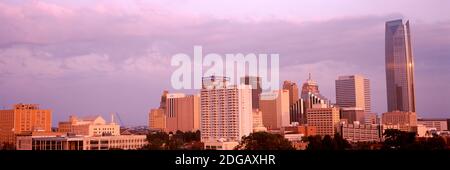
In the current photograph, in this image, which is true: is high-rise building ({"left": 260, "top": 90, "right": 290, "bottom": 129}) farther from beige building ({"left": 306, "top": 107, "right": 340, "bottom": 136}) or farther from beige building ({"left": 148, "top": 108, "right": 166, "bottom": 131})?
beige building ({"left": 148, "top": 108, "right": 166, "bottom": 131})

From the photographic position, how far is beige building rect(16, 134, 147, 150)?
23.7ft

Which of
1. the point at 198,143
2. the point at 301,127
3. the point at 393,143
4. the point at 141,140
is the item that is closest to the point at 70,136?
the point at 141,140

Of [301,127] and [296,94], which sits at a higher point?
[296,94]

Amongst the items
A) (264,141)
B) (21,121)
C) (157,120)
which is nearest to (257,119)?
(157,120)

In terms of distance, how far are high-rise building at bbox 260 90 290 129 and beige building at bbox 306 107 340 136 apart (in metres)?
0.87

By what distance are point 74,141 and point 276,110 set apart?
188 inches

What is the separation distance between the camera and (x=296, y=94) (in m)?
9.62

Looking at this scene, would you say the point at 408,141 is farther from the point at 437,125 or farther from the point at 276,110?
the point at 276,110

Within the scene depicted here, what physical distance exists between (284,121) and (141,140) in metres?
3.73

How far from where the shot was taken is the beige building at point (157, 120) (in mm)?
7850

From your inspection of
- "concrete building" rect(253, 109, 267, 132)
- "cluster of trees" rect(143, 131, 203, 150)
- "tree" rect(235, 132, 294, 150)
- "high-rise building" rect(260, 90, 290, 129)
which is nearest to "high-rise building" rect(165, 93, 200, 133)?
"cluster of trees" rect(143, 131, 203, 150)

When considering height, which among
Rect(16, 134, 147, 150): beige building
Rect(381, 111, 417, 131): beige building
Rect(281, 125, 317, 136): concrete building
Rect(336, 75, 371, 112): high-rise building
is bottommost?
Rect(16, 134, 147, 150): beige building

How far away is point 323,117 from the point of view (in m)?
11.4
